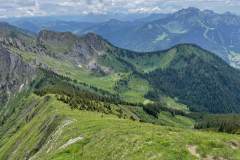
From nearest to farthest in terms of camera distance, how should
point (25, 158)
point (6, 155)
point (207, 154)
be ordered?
point (207, 154), point (25, 158), point (6, 155)

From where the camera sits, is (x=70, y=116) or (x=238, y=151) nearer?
(x=238, y=151)

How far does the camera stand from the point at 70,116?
479 feet

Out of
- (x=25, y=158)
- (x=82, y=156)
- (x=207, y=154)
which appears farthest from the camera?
(x=25, y=158)

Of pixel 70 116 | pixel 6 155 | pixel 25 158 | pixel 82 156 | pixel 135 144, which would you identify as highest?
pixel 135 144

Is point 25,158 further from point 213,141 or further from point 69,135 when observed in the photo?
point 213,141

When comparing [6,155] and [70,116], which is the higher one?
[70,116]

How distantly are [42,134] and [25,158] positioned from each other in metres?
11.5

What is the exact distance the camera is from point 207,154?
6756 centimetres

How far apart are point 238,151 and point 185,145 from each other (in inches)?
364

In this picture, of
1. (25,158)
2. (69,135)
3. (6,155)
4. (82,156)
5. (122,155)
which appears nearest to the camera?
(122,155)

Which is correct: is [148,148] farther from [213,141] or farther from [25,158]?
[25,158]

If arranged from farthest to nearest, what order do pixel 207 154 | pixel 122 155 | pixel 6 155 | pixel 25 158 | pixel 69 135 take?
pixel 6 155
pixel 25 158
pixel 69 135
pixel 122 155
pixel 207 154

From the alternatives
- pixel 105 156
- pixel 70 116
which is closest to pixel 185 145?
pixel 105 156

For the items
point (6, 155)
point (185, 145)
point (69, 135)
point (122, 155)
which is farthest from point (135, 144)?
point (6, 155)
